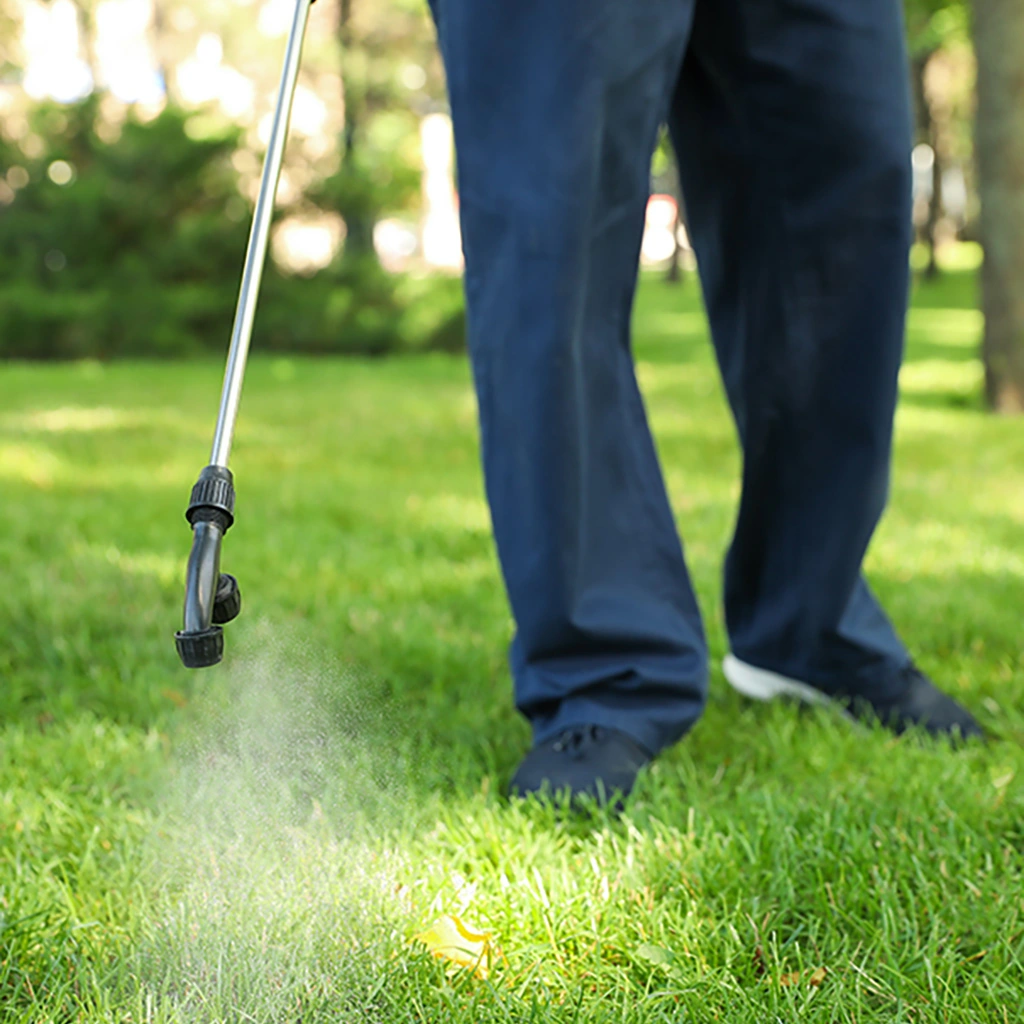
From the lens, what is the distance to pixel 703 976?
1.28 metres

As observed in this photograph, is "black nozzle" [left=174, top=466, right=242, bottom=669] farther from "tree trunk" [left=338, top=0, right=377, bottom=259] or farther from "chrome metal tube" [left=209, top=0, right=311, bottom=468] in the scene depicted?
"tree trunk" [left=338, top=0, right=377, bottom=259]

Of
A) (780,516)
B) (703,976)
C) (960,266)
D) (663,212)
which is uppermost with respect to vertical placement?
(663,212)

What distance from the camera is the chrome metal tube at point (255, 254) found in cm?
126

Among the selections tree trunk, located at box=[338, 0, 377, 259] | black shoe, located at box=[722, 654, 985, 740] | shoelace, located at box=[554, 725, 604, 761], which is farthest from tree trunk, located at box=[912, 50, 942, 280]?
shoelace, located at box=[554, 725, 604, 761]

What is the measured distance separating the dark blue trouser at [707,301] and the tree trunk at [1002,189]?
16.7ft

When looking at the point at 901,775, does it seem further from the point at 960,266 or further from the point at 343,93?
the point at 960,266

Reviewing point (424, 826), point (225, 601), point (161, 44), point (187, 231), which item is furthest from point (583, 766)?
point (161, 44)

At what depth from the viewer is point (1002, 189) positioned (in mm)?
6723

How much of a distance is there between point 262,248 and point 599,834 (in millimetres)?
825

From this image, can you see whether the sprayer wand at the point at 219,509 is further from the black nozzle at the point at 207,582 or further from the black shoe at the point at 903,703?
the black shoe at the point at 903,703

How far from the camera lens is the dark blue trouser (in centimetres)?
173

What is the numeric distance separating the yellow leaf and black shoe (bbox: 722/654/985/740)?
99 cm

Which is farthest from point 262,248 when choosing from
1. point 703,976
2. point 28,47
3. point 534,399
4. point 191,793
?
point 28,47

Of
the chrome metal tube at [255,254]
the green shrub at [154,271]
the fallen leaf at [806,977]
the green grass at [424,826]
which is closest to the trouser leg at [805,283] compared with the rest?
the green grass at [424,826]
